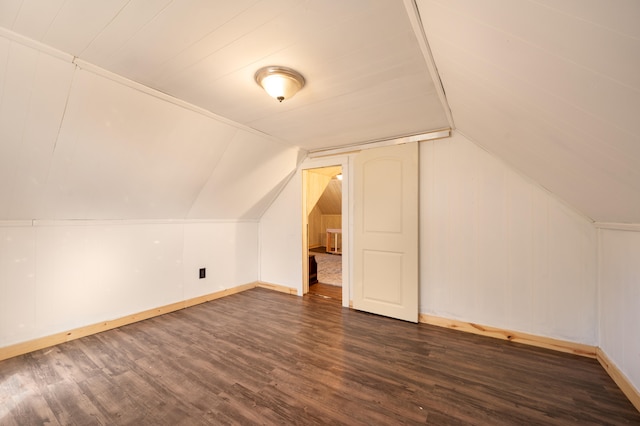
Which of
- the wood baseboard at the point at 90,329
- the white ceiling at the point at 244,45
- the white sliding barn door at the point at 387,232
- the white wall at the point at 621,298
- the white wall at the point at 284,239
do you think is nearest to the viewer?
the white ceiling at the point at 244,45

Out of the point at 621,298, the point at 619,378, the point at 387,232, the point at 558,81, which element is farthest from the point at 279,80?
the point at 619,378

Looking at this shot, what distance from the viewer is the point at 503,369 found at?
2.00 meters

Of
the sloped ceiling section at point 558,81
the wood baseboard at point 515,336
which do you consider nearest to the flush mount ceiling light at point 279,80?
the sloped ceiling section at point 558,81

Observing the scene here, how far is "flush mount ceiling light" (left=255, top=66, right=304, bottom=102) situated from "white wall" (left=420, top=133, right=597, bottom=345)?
1813 mm

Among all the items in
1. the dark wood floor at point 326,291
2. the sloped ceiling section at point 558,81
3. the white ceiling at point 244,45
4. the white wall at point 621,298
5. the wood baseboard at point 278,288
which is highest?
the white ceiling at point 244,45

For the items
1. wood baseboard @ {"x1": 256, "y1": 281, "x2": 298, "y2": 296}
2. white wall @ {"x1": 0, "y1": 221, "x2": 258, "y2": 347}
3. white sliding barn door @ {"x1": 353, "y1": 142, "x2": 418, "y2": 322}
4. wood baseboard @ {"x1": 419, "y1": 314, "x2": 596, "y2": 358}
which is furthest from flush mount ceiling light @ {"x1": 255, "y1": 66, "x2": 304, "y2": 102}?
wood baseboard @ {"x1": 256, "y1": 281, "x2": 298, "y2": 296}

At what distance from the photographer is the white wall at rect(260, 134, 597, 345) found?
2.24 metres

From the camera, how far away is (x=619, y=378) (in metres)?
1.80

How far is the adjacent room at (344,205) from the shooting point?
47.9 inches

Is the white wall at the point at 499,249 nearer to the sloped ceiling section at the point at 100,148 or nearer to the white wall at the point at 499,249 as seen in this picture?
the white wall at the point at 499,249

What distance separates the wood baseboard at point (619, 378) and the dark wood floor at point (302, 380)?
2.1 inches

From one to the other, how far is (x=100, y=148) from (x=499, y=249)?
378 cm

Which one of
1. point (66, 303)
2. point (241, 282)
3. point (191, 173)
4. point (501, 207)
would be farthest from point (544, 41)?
point (241, 282)

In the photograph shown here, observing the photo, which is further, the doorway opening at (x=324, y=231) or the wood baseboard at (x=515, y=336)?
the doorway opening at (x=324, y=231)
